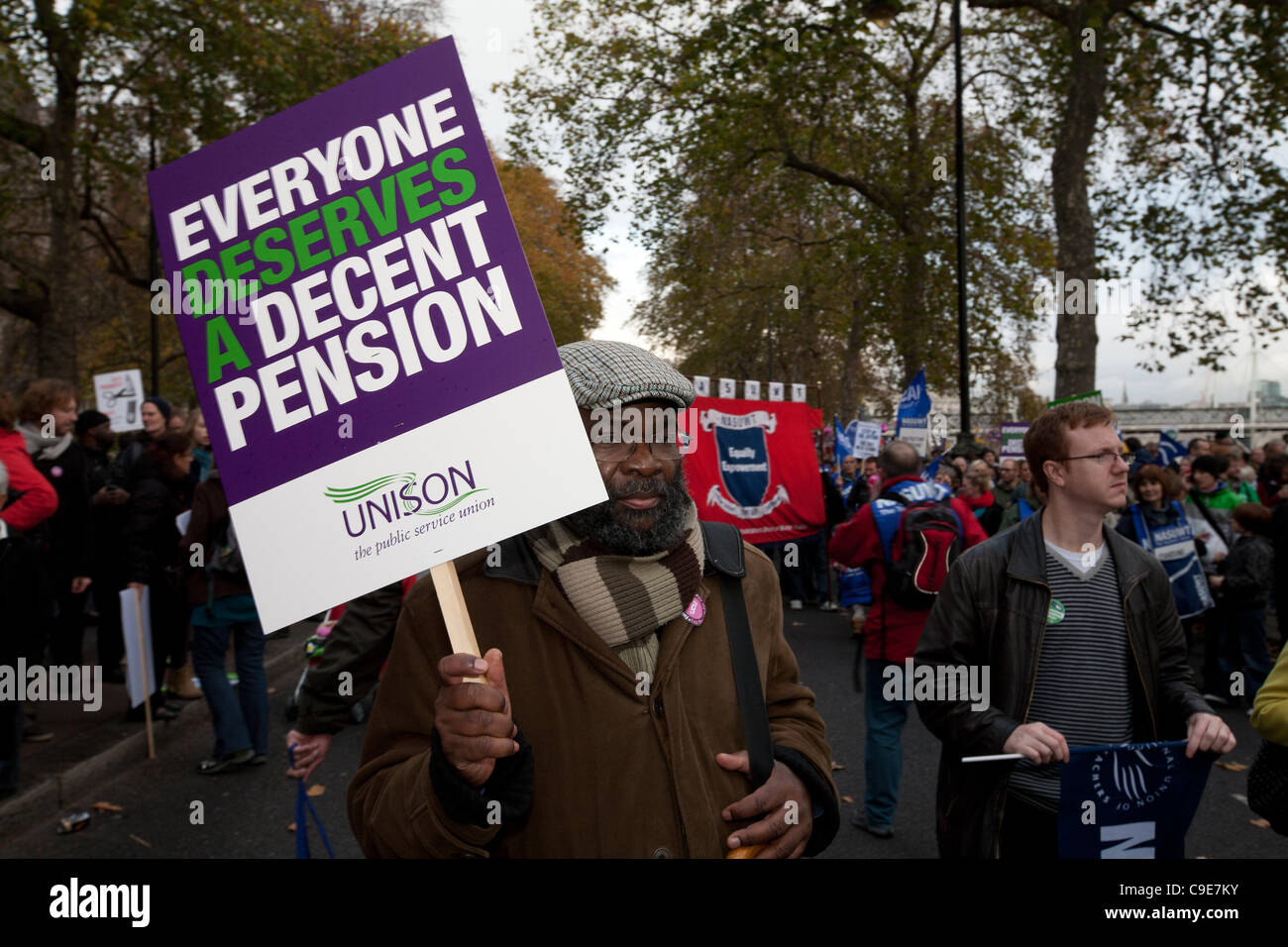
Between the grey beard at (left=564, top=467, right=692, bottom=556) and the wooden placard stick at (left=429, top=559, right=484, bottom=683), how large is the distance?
0.44m

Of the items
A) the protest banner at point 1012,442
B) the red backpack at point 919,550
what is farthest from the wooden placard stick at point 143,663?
the protest banner at point 1012,442

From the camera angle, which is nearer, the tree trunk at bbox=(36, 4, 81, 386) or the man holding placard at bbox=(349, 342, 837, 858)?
the man holding placard at bbox=(349, 342, 837, 858)

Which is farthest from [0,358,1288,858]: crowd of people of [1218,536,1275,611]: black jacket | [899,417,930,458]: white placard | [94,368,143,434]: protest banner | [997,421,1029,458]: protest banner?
[997,421,1029,458]: protest banner

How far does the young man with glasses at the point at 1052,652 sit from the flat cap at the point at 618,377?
128cm

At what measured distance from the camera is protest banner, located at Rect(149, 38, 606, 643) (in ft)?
4.96

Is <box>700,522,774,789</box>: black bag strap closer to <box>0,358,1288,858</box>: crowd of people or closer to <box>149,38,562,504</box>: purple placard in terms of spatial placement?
<box>0,358,1288,858</box>: crowd of people

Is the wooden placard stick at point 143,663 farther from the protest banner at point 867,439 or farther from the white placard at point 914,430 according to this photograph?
the protest banner at point 867,439

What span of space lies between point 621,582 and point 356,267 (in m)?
0.73

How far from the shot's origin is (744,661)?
1.86 meters

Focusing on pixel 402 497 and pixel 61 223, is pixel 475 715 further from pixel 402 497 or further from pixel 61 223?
pixel 61 223

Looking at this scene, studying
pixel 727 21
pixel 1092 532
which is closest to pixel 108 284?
pixel 727 21

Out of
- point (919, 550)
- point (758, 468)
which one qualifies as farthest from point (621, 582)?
point (758, 468)

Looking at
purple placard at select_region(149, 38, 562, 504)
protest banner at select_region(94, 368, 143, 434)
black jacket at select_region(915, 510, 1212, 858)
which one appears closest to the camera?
purple placard at select_region(149, 38, 562, 504)

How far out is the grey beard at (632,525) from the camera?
1.85m
